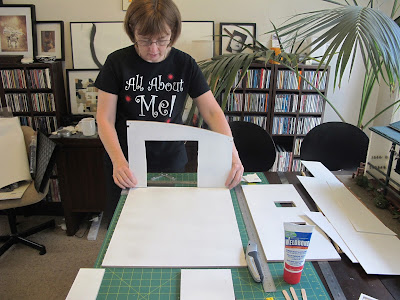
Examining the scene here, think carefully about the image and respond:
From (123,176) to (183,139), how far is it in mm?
264

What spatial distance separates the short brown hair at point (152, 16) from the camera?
3.59ft

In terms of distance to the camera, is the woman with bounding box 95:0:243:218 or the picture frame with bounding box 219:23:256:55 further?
the picture frame with bounding box 219:23:256:55

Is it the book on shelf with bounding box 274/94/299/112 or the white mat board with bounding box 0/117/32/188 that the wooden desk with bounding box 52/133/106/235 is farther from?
the book on shelf with bounding box 274/94/299/112

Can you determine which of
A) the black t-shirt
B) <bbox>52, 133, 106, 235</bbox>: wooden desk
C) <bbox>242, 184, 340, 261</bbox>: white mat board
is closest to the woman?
the black t-shirt

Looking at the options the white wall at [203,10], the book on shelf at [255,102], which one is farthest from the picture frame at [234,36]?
the book on shelf at [255,102]

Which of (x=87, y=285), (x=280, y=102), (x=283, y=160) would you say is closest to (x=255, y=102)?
(x=280, y=102)

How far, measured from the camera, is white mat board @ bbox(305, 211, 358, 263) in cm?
93

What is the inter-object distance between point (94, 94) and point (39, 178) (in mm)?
947

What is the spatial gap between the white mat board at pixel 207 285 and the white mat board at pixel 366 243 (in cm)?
38

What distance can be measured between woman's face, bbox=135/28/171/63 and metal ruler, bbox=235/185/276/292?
0.61 meters

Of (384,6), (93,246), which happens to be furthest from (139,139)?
(384,6)

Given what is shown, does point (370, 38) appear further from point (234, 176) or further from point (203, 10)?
point (203, 10)

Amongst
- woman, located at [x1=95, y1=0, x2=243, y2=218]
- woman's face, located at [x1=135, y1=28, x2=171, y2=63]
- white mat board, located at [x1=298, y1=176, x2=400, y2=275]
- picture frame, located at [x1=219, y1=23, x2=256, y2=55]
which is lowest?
white mat board, located at [x1=298, y1=176, x2=400, y2=275]

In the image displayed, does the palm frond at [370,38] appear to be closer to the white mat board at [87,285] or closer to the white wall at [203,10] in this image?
the white wall at [203,10]
